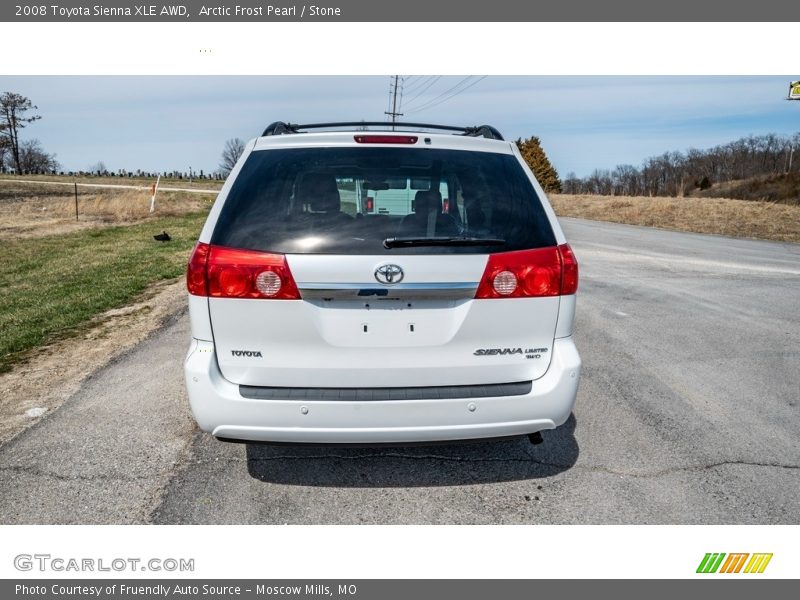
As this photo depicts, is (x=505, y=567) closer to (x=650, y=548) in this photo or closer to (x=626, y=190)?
(x=650, y=548)

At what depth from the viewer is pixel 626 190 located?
10725cm

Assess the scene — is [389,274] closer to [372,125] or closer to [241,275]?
[241,275]

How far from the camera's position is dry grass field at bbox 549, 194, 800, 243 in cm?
2384

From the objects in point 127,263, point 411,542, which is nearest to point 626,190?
point 127,263

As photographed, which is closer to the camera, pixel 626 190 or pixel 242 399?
pixel 242 399

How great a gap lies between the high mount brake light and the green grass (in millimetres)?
4134

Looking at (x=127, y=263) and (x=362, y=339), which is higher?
(x=362, y=339)

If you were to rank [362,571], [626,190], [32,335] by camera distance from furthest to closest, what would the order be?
[626,190], [32,335], [362,571]

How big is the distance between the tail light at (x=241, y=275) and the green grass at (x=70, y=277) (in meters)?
3.57

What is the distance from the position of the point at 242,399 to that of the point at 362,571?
949 mm

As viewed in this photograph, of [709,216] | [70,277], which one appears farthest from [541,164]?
[70,277]

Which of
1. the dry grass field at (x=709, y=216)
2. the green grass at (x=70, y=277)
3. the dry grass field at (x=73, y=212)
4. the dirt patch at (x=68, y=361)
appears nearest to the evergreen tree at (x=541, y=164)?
the dry grass field at (x=709, y=216)

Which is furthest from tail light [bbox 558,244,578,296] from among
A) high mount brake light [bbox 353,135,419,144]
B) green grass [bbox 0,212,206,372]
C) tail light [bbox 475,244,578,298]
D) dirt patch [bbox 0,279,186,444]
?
green grass [bbox 0,212,206,372]

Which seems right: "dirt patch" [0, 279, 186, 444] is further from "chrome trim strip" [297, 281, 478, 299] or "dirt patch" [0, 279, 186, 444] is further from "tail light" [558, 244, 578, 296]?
"tail light" [558, 244, 578, 296]
